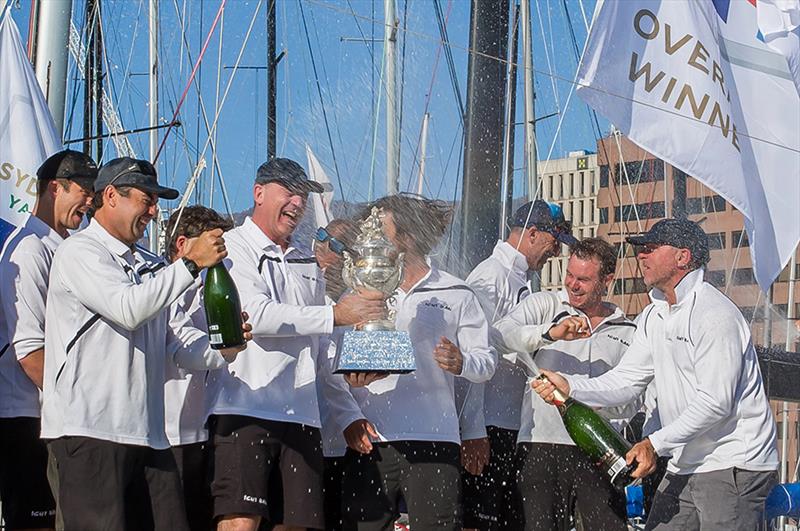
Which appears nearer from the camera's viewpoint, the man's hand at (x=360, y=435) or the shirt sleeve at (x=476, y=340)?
the man's hand at (x=360, y=435)

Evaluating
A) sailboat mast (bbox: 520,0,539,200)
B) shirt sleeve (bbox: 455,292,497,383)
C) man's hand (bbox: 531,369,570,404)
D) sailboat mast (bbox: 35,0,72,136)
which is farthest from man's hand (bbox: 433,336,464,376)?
sailboat mast (bbox: 520,0,539,200)

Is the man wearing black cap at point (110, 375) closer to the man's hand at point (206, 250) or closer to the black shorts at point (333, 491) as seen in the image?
the man's hand at point (206, 250)

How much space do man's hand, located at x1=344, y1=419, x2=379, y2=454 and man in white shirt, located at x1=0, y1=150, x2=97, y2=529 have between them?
51.7 inches

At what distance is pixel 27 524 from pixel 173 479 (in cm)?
78

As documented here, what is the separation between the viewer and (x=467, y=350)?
6523 mm

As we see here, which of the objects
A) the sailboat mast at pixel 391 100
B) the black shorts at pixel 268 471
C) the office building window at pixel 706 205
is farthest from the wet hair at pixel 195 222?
the office building window at pixel 706 205

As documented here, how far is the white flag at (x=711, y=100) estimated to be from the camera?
6.65m

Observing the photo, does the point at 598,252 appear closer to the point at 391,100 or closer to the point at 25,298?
the point at 25,298

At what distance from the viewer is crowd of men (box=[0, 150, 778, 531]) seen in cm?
530

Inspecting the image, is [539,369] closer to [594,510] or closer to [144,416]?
[594,510]

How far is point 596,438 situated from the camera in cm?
630

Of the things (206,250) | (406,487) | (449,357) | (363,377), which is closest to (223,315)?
(206,250)

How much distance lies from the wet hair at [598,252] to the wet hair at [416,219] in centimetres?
76

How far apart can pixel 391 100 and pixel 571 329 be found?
6.48m
